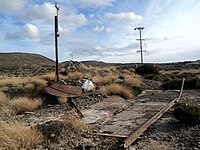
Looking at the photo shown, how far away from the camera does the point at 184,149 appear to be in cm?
738

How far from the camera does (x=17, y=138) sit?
7180 millimetres

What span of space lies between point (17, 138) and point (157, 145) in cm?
365

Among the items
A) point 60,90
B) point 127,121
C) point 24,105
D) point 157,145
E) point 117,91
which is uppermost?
point 60,90

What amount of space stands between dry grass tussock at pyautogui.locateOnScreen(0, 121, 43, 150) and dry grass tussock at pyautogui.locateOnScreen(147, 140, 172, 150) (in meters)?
2.92

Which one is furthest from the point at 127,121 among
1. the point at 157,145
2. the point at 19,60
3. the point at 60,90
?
the point at 19,60

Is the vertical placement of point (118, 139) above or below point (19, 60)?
below

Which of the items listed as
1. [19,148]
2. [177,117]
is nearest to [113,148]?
[19,148]

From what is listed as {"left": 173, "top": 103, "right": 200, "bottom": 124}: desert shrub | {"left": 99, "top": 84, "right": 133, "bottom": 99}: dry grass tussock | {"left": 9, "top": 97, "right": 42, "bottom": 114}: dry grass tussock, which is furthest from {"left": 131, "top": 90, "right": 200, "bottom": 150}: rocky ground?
{"left": 99, "top": 84, "right": 133, "bottom": 99}: dry grass tussock

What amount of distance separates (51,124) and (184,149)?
3842mm

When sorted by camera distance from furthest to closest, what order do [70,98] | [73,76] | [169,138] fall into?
[73,76], [70,98], [169,138]

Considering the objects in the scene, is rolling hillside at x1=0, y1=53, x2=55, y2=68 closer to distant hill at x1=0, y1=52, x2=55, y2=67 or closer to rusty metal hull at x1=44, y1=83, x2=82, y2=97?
distant hill at x1=0, y1=52, x2=55, y2=67

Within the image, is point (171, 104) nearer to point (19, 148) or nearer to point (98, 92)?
point (98, 92)

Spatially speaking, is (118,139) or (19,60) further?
(19,60)

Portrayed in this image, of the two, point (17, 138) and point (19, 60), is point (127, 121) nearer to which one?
point (17, 138)
